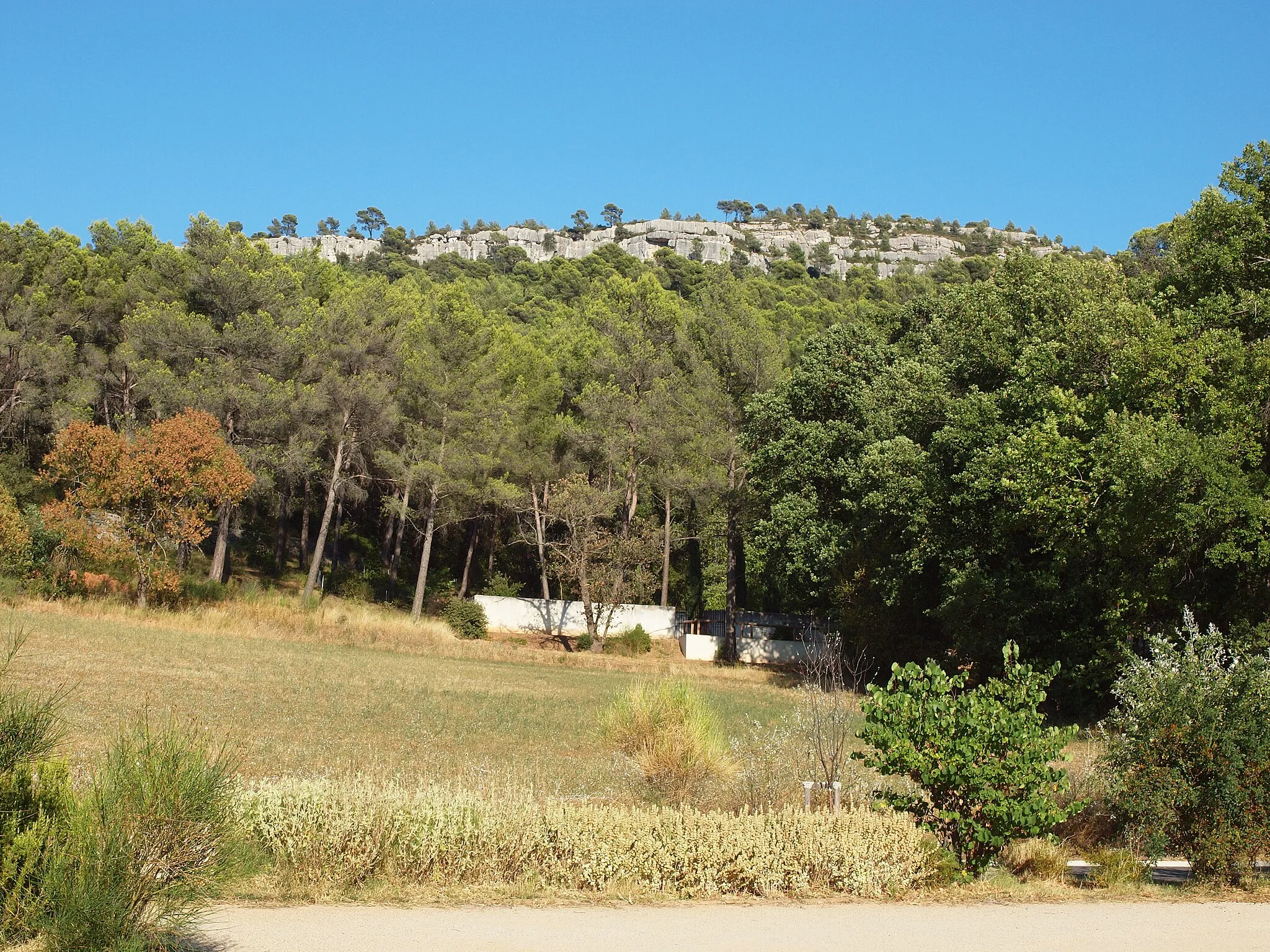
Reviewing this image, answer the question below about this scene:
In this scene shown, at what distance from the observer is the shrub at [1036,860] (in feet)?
30.0

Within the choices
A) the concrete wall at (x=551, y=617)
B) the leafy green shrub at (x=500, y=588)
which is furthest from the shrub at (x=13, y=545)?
the leafy green shrub at (x=500, y=588)

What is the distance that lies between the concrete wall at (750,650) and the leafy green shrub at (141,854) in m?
42.1

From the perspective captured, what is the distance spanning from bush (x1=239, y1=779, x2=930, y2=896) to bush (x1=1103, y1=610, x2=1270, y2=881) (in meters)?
2.29

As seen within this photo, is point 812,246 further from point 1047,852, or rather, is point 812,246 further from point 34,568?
point 1047,852

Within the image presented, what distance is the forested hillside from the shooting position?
2088 cm

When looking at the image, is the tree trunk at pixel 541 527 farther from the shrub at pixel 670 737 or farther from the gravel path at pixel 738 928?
the gravel path at pixel 738 928

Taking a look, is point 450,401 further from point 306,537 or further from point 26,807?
point 26,807

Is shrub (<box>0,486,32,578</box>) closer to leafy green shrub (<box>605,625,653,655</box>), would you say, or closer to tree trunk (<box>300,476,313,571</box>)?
tree trunk (<box>300,476,313,571</box>)

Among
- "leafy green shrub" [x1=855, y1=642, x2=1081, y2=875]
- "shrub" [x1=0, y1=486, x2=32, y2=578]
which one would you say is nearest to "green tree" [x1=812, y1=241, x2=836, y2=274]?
"shrub" [x1=0, y1=486, x2=32, y2=578]

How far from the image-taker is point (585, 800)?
32.1 ft

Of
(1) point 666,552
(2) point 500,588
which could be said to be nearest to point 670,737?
(1) point 666,552

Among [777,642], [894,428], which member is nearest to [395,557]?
[777,642]

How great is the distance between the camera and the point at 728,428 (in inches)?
1924

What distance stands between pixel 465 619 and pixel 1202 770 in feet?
124
